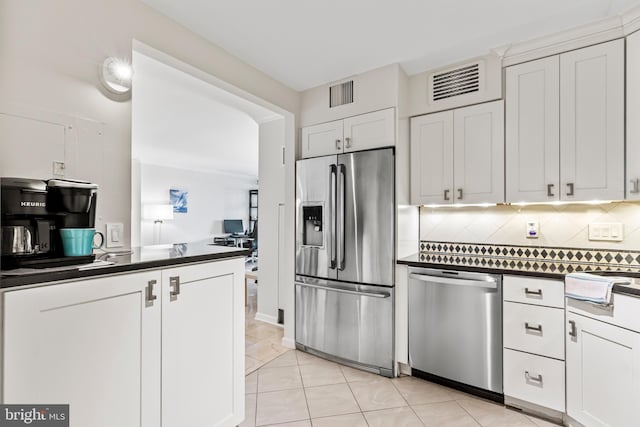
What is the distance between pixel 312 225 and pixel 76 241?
1.87 meters

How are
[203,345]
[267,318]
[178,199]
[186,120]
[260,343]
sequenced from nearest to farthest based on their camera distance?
1. [203,345]
2. [260,343]
3. [267,318]
4. [186,120]
5. [178,199]

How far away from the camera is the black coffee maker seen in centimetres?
110

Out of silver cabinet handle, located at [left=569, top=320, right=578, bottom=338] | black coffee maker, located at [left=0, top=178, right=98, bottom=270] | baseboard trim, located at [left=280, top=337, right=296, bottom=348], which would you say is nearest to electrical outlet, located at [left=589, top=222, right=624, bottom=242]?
silver cabinet handle, located at [left=569, top=320, right=578, bottom=338]

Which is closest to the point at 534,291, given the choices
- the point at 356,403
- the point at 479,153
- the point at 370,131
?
the point at 479,153

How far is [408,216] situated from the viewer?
2795 mm

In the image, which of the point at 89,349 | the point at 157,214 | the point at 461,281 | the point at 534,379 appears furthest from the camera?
the point at 157,214

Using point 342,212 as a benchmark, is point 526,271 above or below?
below

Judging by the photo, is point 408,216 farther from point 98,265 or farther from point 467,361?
point 98,265

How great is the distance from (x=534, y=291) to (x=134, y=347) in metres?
2.27

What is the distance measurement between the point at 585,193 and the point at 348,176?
167cm

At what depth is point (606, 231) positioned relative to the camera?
2.17m

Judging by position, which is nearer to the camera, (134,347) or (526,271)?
(134,347)

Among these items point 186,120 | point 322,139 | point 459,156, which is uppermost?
point 186,120

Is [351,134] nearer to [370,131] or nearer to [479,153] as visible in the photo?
[370,131]
